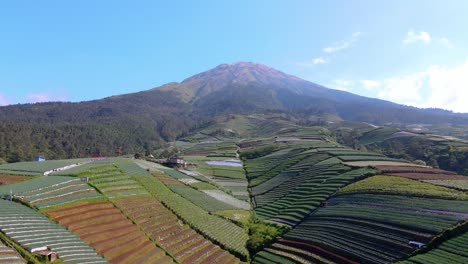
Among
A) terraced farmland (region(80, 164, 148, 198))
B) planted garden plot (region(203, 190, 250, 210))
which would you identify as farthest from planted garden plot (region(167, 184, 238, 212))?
terraced farmland (region(80, 164, 148, 198))

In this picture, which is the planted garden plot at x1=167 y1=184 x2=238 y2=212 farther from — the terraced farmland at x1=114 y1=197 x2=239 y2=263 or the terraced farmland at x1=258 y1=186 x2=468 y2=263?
the terraced farmland at x1=258 y1=186 x2=468 y2=263

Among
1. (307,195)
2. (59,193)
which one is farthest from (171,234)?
(307,195)

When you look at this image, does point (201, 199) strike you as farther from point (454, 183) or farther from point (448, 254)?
point (454, 183)

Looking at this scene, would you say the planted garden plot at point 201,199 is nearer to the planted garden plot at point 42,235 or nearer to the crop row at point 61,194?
the crop row at point 61,194

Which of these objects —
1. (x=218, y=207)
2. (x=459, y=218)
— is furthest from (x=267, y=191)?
(x=459, y=218)

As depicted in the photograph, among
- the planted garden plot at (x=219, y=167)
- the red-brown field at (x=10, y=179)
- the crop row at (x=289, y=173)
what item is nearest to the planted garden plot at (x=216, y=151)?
the planted garden plot at (x=219, y=167)

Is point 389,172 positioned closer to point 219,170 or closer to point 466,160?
point 219,170

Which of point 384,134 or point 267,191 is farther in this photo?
point 384,134
